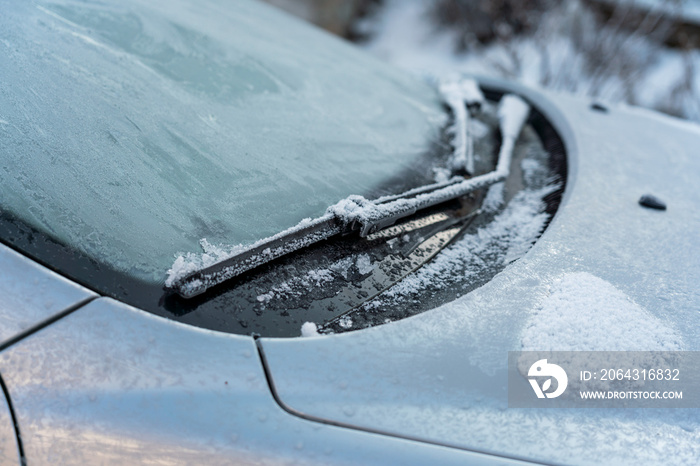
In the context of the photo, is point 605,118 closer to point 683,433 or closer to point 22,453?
point 683,433

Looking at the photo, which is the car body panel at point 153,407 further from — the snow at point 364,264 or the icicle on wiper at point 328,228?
the snow at point 364,264

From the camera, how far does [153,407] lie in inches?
32.8

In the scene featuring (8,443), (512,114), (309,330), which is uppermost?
(512,114)

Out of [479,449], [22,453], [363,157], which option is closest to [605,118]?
[363,157]

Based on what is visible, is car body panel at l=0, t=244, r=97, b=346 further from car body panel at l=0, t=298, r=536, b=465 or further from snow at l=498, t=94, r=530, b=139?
snow at l=498, t=94, r=530, b=139

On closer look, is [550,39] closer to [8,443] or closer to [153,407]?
[153,407]

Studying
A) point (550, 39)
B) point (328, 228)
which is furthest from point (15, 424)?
point (550, 39)

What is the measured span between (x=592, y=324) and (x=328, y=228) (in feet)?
1.83

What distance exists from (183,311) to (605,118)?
174cm

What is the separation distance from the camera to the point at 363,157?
1.42 metres

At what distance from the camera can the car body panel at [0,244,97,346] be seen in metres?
0.87

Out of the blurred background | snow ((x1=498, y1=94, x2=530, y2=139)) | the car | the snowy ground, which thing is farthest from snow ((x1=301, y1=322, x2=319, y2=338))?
the snowy ground

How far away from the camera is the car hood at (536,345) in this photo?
2.86 ft

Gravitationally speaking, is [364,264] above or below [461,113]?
below
